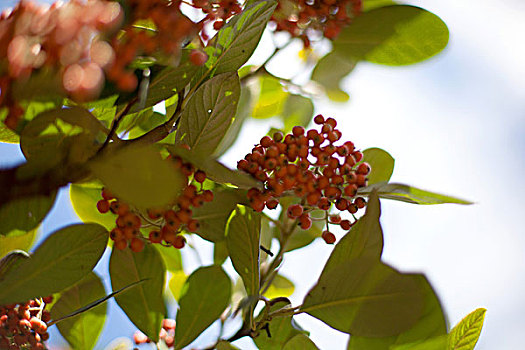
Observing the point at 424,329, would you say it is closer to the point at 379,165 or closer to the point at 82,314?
the point at 379,165

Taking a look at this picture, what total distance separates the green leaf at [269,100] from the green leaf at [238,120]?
8cm

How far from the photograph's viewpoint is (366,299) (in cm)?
59

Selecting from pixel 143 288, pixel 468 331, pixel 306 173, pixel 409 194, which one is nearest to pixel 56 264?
pixel 143 288

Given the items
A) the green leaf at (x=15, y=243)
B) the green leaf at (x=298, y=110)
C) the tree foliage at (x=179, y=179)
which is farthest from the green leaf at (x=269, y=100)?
the green leaf at (x=15, y=243)

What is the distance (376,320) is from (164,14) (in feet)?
1.31

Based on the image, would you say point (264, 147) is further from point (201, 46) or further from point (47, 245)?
point (47, 245)

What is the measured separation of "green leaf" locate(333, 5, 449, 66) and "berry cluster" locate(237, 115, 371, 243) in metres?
0.27

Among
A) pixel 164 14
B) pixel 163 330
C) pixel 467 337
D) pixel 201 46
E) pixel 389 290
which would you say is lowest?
pixel 163 330

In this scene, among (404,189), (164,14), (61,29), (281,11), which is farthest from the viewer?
(281,11)

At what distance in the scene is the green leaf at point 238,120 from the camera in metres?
0.89

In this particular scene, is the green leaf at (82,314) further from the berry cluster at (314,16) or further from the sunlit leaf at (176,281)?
the berry cluster at (314,16)

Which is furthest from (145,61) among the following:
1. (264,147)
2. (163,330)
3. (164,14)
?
(163,330)

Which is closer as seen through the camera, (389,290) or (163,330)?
(389,290)

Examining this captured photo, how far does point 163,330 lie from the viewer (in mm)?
944
